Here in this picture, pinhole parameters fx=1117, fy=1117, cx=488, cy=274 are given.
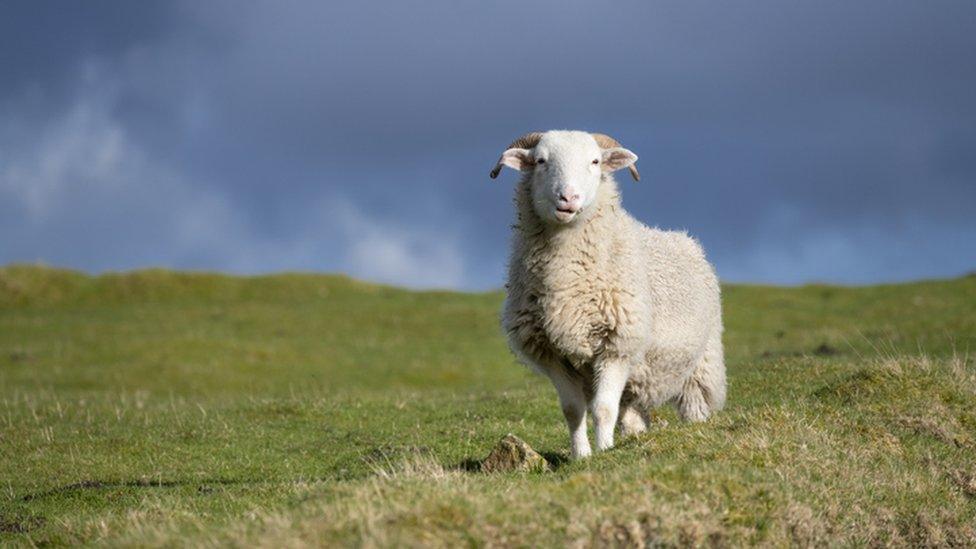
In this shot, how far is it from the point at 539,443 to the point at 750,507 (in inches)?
245

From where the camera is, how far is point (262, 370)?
36.8 m

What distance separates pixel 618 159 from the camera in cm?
1259

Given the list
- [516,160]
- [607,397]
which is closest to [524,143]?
[516,160]

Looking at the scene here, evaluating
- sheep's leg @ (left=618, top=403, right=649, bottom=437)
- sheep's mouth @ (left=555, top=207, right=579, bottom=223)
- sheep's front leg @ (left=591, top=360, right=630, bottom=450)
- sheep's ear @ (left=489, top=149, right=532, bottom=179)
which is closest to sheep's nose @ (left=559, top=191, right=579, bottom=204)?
sheep's mouth @ (left=555, top=207, right=579, bottom=223)

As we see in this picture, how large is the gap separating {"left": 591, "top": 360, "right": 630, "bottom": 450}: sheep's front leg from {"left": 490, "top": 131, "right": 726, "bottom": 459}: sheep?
1 cm

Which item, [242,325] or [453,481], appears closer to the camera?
[453,481]

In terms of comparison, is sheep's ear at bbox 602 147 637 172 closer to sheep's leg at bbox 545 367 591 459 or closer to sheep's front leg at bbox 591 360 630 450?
sheep's front leg at bbox 591 360 630 450

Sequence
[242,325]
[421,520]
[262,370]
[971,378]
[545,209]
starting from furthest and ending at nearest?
[242,325]
[262,370]
[971,378]
[545,209]
[421,520]

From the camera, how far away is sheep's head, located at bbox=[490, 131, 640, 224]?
460 inches

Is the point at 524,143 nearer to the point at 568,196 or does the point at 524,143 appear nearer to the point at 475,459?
the point at 568,196

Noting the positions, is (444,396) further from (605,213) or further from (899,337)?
(899,337)

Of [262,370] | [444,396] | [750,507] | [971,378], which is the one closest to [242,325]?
[262,370]

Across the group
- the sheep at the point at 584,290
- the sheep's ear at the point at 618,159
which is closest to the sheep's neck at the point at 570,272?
the sheep at the point at 584,290

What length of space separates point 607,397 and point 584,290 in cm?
117
